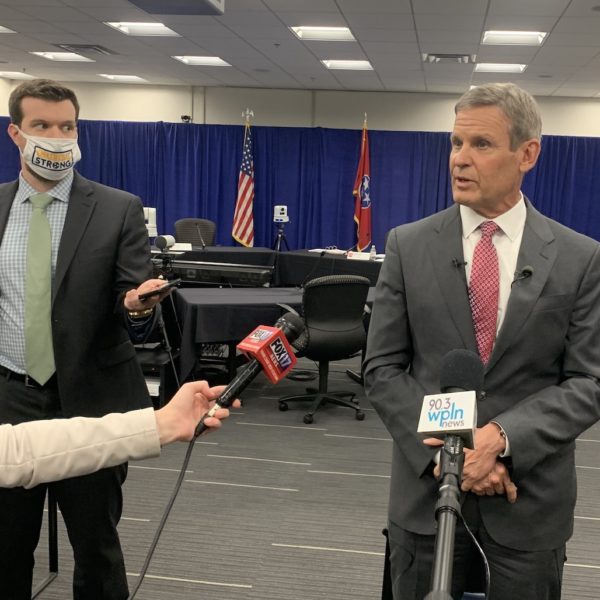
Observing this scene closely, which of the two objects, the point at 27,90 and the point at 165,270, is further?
the point at 165,270

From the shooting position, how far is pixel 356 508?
352 cm

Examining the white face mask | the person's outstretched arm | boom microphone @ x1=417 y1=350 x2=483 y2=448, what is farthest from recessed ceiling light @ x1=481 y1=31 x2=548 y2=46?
the person's outstretched arm

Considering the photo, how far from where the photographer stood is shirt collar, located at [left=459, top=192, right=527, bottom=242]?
4.99ft


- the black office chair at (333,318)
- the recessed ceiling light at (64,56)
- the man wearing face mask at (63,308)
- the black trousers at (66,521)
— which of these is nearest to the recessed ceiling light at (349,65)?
the recessed ceiling light at (64,56)

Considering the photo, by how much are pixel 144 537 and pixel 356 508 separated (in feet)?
3.41

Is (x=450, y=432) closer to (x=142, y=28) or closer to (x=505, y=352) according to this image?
(x=505, y=352)

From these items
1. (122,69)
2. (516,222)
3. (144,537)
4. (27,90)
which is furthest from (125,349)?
(122,69)

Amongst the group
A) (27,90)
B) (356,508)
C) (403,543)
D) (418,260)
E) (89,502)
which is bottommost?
(356,508)

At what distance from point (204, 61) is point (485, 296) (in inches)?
374

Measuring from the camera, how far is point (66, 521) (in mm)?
1974

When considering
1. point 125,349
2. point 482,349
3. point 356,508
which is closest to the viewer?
point 482,349

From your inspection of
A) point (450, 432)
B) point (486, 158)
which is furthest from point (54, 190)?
point (450, 432)

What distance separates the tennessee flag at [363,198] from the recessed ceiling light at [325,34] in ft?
11.9

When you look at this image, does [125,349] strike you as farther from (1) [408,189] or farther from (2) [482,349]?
(1) [408,189]
